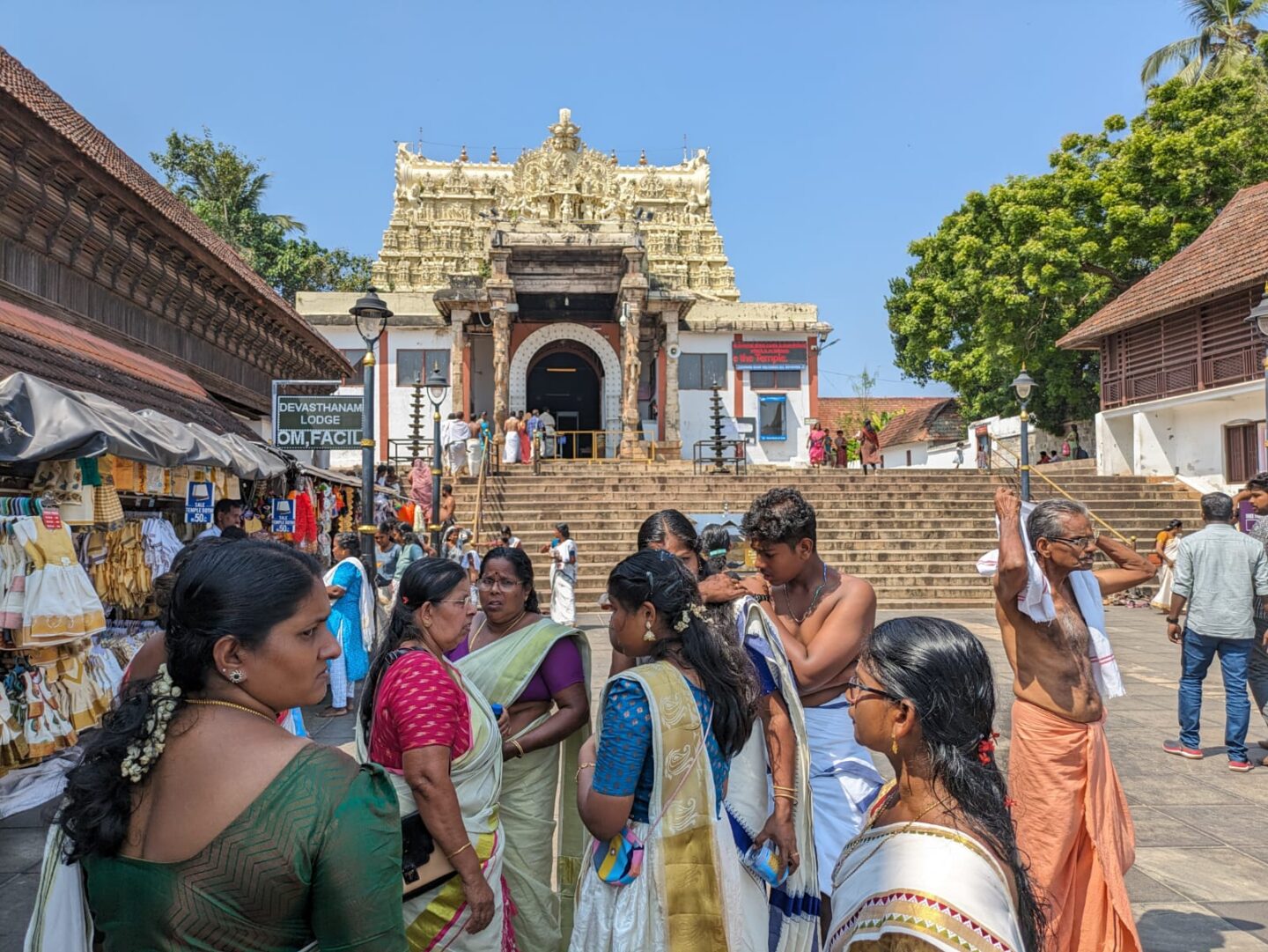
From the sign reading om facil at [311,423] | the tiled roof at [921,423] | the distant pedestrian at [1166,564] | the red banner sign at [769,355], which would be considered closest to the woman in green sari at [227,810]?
the sign reading om facil at [311,423]

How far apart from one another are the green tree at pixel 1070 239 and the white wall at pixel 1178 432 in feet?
12.0

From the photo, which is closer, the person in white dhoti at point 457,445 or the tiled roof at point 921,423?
the person in white dhoti at point 457,445

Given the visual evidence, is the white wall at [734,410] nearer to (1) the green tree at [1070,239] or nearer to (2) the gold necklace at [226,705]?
(1) the green tree at [1070,239]

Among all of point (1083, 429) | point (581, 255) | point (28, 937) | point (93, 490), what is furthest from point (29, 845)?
point (1083, 429)

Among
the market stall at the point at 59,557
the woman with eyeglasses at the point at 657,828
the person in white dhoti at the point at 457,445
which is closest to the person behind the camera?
the woman with eyeglasses at the point at 657,828

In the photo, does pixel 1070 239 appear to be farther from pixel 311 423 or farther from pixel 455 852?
pixel 455 852

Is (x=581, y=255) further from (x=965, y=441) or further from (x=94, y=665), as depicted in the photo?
(x=94, y=665)

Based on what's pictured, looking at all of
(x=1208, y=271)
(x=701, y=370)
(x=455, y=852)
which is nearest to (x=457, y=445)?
(x=701, y=370)

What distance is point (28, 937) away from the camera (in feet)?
5.29

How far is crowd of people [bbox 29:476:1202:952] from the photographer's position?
4.75 feet

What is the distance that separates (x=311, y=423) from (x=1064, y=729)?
682 centimetres

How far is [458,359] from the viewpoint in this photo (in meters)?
27.1

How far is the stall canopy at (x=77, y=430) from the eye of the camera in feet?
15.4

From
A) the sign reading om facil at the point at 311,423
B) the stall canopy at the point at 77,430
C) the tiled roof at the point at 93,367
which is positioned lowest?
the stall canopy at the point at 77,430
